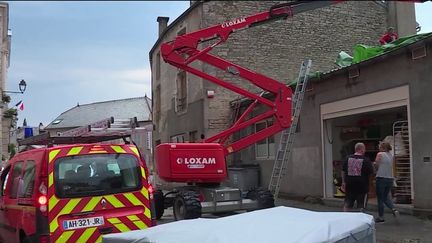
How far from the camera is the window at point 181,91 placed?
→ 78.6ft

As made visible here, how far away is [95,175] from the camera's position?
273 inches

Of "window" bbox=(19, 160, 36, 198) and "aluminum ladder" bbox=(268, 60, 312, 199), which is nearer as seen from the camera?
"window" bbox=(19, 160, 36, 198)

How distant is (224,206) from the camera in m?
11.7

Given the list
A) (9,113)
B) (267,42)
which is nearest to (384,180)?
(267,42)

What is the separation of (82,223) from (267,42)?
16.3 metres

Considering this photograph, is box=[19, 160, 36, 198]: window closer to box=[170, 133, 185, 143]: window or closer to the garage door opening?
the garage door opening

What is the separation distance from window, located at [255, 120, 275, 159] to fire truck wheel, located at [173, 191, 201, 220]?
7.01 m

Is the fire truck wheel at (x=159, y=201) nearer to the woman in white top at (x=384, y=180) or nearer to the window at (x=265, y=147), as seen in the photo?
the woman in white top at (x=384, y=180)

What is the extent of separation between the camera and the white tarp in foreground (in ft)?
11.7

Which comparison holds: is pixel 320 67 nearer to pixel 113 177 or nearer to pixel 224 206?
pixel 224 206

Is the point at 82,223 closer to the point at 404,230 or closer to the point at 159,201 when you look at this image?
the point at 159,201

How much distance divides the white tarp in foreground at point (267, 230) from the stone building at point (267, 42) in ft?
49.4

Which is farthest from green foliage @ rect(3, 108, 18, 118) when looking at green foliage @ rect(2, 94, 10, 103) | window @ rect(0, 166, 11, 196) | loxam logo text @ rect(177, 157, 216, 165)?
window @ rect(0, 166, 11, 196)

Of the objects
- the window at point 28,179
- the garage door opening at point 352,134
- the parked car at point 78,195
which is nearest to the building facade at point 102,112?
the garage door opening at point 352,134
